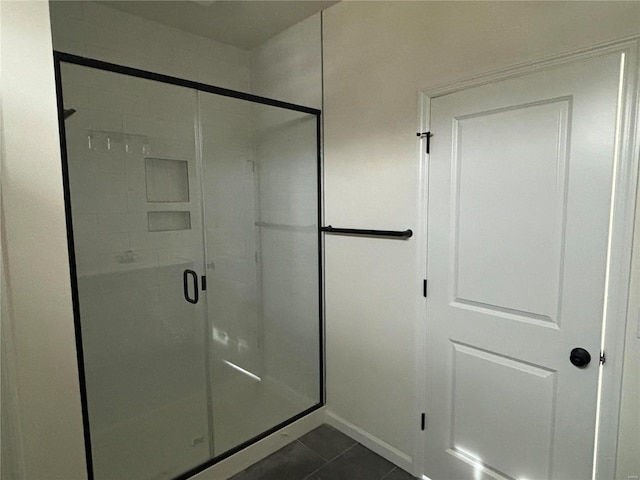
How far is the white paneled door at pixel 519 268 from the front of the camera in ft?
4.36

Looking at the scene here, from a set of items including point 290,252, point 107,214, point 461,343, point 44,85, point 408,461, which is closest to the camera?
point 44,85

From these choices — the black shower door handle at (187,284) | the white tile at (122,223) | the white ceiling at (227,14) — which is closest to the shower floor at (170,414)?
the black shower door handle at (187,284)

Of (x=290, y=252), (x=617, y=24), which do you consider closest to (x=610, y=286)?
(x=617, y=24)

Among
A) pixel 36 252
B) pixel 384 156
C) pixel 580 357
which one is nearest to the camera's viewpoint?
pixel 36 252

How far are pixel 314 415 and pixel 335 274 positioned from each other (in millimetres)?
976

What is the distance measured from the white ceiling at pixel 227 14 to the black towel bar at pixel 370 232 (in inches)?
53.0

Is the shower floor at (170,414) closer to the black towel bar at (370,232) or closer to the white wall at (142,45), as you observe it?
the black towel bar at (370,232)

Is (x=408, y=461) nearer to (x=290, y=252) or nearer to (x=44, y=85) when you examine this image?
(x=290, y=252)

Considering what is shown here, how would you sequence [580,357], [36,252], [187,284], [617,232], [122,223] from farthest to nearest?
[187,284] → [122,223] → [580,357] → [617,232] → [36,252]

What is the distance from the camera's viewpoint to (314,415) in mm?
2441

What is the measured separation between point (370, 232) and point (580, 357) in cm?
109

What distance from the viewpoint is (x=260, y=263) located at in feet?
8.91

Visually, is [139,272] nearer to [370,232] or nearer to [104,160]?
[104,160]

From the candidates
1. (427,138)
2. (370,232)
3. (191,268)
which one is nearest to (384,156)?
(427,138)
